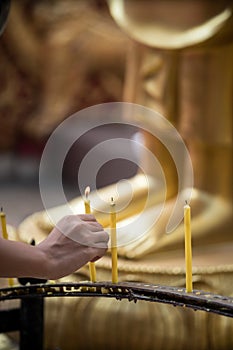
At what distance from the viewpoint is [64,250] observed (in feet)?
2.03

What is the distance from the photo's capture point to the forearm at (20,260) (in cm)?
59

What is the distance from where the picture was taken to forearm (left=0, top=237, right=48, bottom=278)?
0.59m

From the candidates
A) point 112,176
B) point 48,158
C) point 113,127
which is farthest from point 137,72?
point 113,127

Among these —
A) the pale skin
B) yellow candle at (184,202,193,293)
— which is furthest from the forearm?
yellow candle at (184,202,193,293)

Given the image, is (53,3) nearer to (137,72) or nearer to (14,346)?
(137,72)

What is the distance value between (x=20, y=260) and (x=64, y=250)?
0.13 feet

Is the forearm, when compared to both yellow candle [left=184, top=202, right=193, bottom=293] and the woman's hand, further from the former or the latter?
yellow candle [left=184, top=202, right=193, bottom=293]

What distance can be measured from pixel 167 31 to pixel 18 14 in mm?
1193

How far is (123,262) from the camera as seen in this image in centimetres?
112

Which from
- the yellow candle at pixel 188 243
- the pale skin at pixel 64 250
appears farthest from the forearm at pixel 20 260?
the yellow candle at pixel 188 243

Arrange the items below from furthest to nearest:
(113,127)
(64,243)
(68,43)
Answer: (113,127) < (68,43) < (64,243)

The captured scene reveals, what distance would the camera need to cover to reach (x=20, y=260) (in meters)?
0.59

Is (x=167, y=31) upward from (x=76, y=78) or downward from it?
downward

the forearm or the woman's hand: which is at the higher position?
the woman's hand
